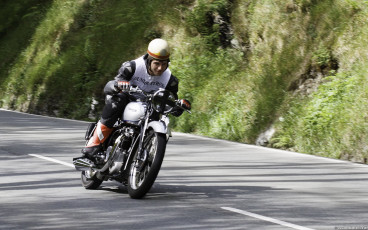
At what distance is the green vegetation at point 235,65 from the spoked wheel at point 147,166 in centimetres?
600

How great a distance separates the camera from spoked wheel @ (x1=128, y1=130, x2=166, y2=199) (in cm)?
811

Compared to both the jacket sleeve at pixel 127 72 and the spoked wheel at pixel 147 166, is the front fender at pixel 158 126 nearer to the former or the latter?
the spoked wheel at pixel 147 166

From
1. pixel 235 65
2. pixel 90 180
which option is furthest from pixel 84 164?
pixel 235 65

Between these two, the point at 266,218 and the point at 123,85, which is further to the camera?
the point at 123,85

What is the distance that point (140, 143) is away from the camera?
8.41m

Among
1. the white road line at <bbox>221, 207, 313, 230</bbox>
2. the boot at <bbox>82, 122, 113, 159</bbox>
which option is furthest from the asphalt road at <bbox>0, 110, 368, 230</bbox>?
the boot at <bbox>82, 122, 113, 159</bbox>

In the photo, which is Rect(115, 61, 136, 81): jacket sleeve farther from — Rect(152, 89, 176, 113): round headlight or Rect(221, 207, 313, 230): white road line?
Rect(221, 207, 313, 230): white road line

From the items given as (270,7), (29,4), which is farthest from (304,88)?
(29,4)

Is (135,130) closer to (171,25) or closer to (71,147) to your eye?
(71,147)

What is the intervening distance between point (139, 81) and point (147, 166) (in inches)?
45.9

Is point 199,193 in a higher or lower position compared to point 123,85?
lower

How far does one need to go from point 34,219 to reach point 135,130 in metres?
1.83

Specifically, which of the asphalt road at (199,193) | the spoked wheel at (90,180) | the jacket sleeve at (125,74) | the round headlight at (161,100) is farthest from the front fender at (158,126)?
the spoked wheel at (90,180)

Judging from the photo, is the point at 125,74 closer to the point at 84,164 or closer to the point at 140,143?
the point at 140,143
